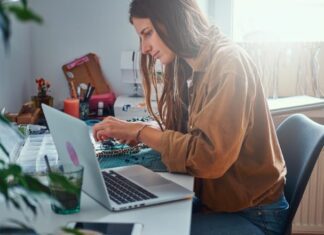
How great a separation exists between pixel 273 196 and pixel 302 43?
4.17 feet

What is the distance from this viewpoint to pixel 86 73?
8.25ft

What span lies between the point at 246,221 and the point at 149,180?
316 mm

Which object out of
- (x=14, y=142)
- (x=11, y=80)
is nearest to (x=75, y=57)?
(x=11, y=80)

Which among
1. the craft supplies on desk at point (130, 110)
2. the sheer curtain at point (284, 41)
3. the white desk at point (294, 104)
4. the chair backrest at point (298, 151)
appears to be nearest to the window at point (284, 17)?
the sheer curtain at point (284, 41)

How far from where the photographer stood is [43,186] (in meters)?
0.50

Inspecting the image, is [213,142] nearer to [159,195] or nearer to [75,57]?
[159,195]

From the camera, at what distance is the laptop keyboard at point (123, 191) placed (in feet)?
4.09

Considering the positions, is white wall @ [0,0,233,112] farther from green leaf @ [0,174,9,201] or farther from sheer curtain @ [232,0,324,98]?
green leaf @ [0,174,9,201]

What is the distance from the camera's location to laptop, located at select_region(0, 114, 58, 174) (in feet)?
4.99

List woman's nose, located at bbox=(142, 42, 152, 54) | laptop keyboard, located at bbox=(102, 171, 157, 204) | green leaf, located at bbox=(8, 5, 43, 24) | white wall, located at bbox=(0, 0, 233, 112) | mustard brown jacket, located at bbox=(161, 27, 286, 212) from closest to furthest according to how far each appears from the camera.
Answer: green leaf, located at bbox=(8, 5, 43, 24), laptop keyboard, located at bbox=(102, 171, 157, 204), mustard brown jacket, located at bbox=(161, 27, 286, 212), woman's nose, located at bbox=(142, 42, 152, 54), white wall, located at bbox=(0, 0, 233, 112)

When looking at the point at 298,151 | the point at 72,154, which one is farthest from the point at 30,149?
the point at 298,151

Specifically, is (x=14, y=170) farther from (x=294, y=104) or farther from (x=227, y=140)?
(x=294, y=104)

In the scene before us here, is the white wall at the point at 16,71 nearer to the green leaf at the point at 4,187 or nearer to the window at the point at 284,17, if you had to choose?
the window at the point at 284,17

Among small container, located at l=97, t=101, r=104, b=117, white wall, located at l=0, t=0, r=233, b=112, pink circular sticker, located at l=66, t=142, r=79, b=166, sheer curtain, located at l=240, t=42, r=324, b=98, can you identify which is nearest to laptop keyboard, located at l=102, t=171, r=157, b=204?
pink circular sticker, located at l=66, t=142, r=79, b=166
